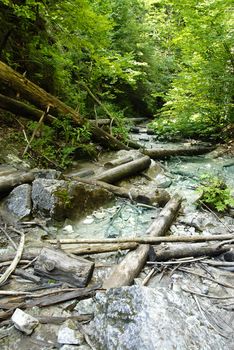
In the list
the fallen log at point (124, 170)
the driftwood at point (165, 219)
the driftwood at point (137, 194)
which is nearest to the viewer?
the driftwood at point (165, 219)

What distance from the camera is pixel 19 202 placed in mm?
4703

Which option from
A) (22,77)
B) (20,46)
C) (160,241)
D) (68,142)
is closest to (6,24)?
(20,46)

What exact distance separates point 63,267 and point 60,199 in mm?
1738

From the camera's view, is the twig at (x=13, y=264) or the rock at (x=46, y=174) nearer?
the twig at (x=13, y=264)

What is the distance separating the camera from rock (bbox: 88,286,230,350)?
2.16 m

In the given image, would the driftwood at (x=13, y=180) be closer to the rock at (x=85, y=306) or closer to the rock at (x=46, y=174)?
the rock at (x=46, y=174)

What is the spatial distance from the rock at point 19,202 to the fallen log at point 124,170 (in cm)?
169

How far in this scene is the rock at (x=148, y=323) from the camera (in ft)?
7.07

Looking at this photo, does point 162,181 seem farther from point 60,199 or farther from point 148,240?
point 148,240

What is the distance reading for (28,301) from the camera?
9.29ft

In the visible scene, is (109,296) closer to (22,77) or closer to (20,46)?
(22,77)

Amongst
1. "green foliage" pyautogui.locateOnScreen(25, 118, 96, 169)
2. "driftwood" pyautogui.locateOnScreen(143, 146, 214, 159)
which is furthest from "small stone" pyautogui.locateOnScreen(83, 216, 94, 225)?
"driftwood" pyautogui.locateOnScreen(143, 146, 214, 159)

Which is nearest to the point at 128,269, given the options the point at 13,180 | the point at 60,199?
the point at 60,199

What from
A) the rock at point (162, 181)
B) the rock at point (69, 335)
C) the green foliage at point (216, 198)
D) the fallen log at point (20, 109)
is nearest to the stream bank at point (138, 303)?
the rock at point (69, 335)
